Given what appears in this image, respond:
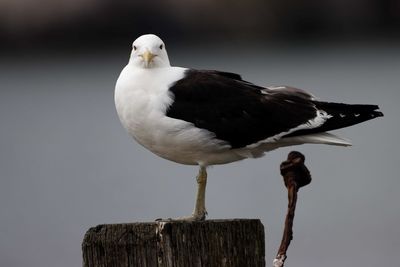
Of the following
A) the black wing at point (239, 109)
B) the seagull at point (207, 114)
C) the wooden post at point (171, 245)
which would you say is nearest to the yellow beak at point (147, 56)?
the seagull at point (207, 114)

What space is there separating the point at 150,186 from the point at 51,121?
260 cm

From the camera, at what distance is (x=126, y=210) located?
9.96 m

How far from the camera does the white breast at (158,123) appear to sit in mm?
4129

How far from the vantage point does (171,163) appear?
11.7 metres

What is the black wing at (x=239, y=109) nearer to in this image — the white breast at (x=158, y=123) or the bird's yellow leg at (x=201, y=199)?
the white breast at (x=158, y=123)

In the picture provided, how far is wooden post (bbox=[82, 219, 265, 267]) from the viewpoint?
130 inches

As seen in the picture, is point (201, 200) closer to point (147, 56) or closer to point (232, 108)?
point (232, 108)

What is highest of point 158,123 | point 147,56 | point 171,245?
point 147,56

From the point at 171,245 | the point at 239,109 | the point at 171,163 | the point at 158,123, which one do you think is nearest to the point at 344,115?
the point at 239,109

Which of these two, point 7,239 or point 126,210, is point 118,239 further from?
point 7,239

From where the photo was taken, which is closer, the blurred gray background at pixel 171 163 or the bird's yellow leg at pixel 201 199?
the bird's yellow leg at pixel 201 199

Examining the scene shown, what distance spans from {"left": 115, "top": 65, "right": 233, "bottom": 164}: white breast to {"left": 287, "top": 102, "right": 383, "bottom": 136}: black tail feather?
384mm

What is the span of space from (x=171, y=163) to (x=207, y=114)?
7.43 metres

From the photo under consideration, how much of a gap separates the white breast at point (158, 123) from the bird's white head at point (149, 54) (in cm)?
7
